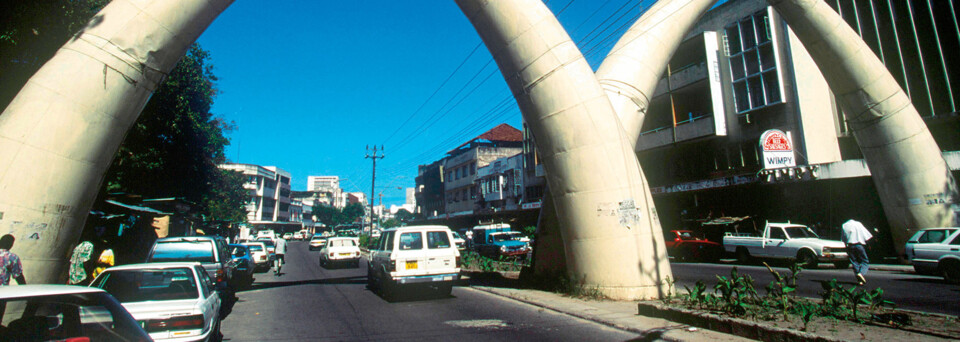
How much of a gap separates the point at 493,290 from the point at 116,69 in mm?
10295

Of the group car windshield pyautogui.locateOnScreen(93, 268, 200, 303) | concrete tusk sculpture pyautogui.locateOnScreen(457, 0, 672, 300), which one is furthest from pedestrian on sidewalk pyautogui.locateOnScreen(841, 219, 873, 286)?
car windshield pyautogui.locateOnScreen(93, 268, 200, 303)

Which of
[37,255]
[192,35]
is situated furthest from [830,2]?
[37,255]

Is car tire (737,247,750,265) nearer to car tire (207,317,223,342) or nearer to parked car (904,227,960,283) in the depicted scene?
parked car (904,227,960,283)

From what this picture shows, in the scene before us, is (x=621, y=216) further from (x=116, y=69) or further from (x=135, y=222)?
(x=135, y=222)

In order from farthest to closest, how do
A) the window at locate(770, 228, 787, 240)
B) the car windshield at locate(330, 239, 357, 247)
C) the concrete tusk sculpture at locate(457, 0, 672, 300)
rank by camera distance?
the car windshield at locate(330, 239, 357, 247)
the window at locate(770, 228, 787, 240)
the concrete tusk sculpture at locate(457, 0, 672, 300)

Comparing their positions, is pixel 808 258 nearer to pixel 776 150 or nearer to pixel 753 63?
pixel 776 150

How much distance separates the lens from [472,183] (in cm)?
5741

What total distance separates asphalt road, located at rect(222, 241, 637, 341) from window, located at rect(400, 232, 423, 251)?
1.31m

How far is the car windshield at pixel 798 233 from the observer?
19250mm

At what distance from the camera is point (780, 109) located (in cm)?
2519

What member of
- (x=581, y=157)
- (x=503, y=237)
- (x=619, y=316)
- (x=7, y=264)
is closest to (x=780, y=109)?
(x=503, y=237)

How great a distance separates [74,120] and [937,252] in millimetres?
21347

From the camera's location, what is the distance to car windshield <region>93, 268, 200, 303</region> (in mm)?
6293

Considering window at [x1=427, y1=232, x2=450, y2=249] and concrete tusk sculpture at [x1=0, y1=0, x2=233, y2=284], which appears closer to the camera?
concrete tusk sculpture at [x1=0, y1=0, x2=233, y2=284]
